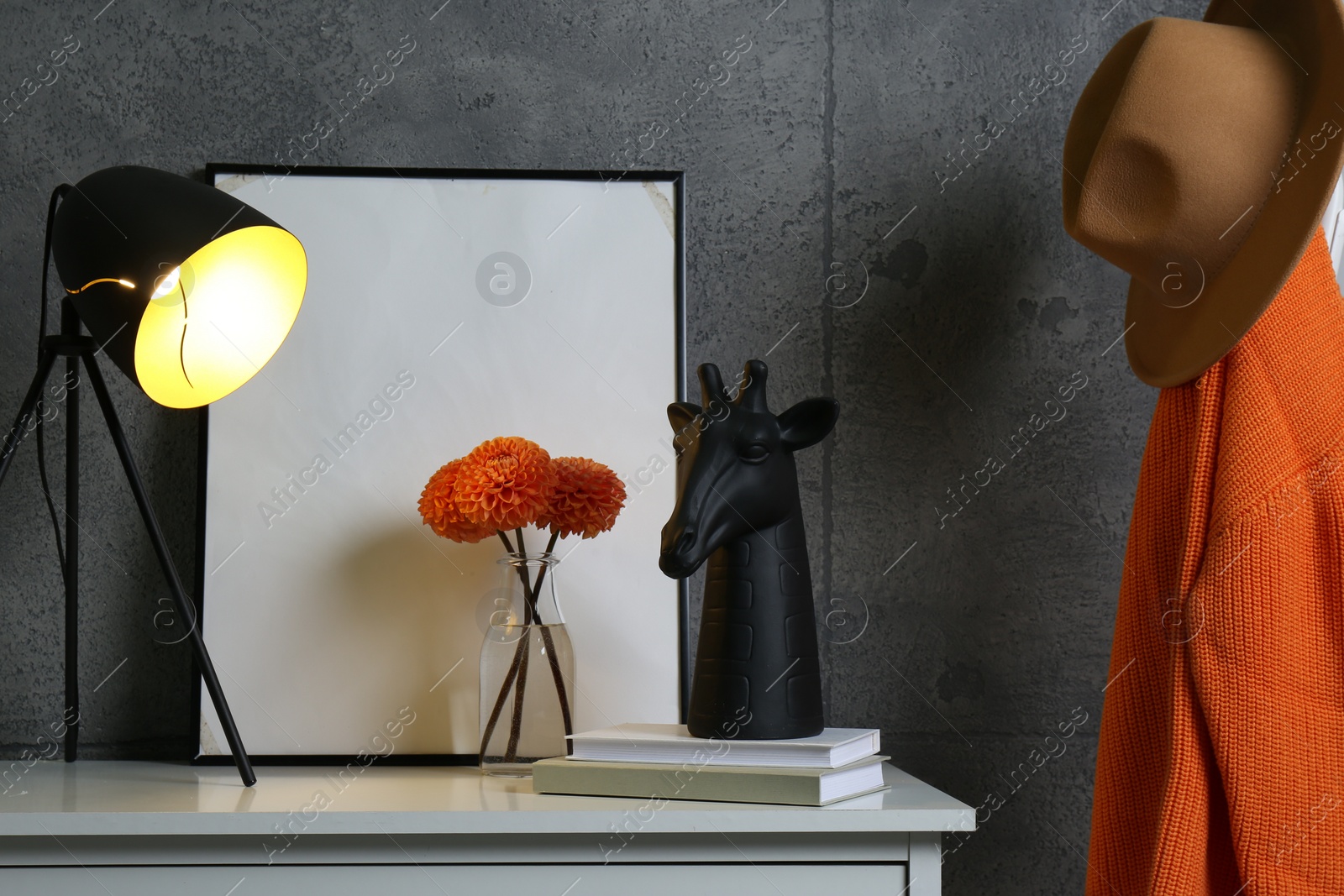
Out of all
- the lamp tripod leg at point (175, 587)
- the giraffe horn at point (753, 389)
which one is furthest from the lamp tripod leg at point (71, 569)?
the giraffe horn at point (753, 389)

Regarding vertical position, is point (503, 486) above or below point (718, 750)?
above

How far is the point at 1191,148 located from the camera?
95cm

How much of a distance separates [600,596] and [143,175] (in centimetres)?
69

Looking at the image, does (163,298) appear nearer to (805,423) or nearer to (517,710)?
(517,710)

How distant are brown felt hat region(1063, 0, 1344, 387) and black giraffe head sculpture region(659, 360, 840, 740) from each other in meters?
0.36

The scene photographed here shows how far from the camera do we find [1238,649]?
913mm

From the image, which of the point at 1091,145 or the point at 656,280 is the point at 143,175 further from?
the point at 1091,145

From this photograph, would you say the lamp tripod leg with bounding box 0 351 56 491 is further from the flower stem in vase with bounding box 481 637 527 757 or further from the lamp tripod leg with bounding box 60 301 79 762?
the flower stem in vase with bounding box 481 637 527 757

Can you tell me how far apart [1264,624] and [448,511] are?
814 mm

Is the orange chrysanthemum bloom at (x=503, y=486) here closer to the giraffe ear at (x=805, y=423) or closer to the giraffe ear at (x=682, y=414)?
the giraffe ear at (x=682, y=414)

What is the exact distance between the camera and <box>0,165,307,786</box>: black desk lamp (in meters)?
0.92

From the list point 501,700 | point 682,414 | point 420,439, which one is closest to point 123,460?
point 420,439

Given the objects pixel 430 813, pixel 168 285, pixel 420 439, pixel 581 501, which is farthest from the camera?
pixel 420 439

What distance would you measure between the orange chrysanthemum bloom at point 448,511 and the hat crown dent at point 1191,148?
732 millimetres
